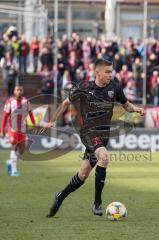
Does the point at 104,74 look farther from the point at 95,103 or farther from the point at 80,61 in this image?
the point at 80,61

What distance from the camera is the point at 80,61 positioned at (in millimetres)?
31359

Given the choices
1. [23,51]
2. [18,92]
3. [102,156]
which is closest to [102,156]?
[102,156]

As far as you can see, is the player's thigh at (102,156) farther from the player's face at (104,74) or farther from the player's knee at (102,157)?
the player's face at (104,74)

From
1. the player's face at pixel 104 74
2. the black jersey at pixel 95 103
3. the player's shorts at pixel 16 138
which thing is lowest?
the player's shorts at pixel 16 138

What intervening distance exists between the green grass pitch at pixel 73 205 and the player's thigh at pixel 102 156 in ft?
2.55

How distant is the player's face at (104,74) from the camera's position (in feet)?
36.2

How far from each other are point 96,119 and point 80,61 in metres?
20.1

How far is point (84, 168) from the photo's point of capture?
11148 mm

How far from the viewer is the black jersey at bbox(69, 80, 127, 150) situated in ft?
37.0

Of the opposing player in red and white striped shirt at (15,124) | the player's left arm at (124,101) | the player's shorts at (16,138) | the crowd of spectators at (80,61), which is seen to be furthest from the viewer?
the crowd of spectators at (80,61)

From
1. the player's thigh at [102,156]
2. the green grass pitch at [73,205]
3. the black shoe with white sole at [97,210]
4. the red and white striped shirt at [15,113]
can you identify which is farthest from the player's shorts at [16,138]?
the player's thigh at [102,156]

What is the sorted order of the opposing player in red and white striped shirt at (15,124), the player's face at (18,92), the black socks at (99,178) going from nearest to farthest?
the black socks at (99,178) → the player's face at (18,92) → the opposing player in red and white striped shirt at (15,124)

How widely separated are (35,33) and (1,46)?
3998 millimetres

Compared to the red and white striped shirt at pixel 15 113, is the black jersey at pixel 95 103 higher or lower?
higher
